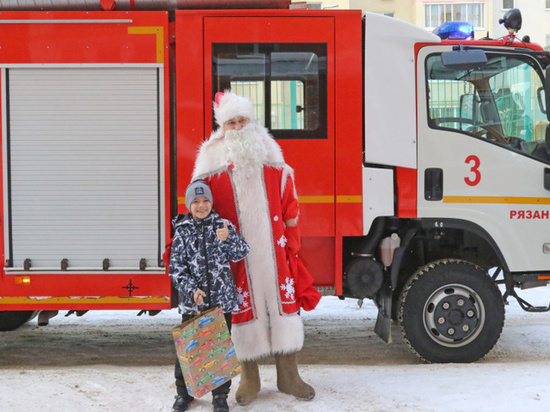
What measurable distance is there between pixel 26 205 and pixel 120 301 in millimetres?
1089

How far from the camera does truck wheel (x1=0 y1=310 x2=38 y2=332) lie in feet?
23.1

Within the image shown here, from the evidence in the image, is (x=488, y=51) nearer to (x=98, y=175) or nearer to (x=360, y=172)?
(x=360, y=172)

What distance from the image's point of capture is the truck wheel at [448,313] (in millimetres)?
5496

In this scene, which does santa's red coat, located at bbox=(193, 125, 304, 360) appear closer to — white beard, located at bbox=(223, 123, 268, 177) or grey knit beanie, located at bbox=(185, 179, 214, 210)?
white beard, located at bbox=(223, 123, 268, 177)

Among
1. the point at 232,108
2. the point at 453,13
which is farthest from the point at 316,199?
the point at 453,13

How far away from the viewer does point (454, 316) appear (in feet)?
18.1

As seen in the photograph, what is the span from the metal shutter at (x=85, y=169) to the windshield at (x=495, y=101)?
235 centimetres

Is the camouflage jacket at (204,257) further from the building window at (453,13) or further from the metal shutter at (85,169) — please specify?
the building window at (453,13)

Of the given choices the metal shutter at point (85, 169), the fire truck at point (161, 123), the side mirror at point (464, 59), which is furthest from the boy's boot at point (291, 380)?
the side mirror at point (464, 59)

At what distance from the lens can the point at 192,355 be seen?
4090 millimetres

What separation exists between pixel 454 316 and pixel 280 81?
2.43m

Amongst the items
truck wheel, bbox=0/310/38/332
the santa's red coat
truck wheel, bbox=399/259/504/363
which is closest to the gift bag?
the santa's red coat

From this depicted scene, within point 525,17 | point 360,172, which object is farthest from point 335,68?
point 525,17

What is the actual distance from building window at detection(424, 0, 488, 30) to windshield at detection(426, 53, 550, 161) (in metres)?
25.5
